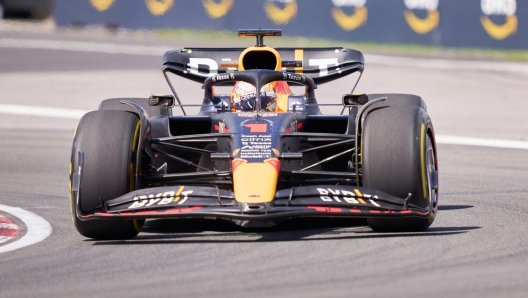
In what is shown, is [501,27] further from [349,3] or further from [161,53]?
[161,53]

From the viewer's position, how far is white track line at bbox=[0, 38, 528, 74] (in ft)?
81.6

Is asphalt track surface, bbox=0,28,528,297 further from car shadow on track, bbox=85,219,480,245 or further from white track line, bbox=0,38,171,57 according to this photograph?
white track line, bbox=0,38,171,57

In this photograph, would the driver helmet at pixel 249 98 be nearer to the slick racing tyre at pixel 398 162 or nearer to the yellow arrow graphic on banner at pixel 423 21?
the slick racing tyre at pixel 398 162

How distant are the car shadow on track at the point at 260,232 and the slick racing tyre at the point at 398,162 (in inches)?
3.5

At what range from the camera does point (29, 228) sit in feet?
25.2

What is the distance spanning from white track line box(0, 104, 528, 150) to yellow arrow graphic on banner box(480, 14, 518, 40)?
989 centimetres

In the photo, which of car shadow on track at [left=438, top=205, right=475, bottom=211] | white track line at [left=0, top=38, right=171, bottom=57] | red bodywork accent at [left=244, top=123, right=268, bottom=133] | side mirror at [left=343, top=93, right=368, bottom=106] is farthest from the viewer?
white track line at [left=0, top=38, right=171, bottom=57]

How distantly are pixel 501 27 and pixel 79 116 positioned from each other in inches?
463

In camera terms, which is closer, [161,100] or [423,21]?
[161,100]

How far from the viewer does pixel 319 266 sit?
572 cm

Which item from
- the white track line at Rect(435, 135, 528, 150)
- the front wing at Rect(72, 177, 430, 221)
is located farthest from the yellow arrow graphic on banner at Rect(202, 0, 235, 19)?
the front wing at Rect(72, 177, 430, 221)

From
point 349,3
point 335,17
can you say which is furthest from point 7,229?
point 349,3

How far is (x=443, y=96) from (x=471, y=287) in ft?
52.4

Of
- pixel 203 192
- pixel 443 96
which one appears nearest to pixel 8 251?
pixel 203 192
